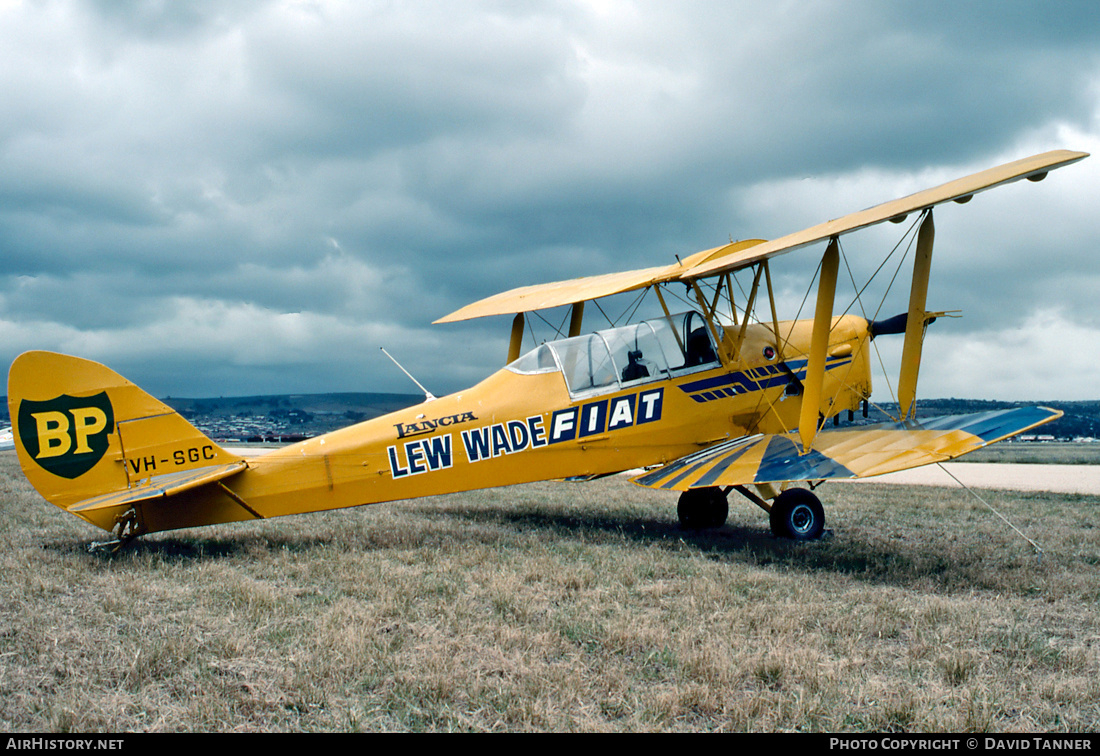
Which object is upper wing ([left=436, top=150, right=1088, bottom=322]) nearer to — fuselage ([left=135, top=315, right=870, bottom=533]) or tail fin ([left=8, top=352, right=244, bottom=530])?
fuselage ([left=135, top=315, right=870, bottom=533])

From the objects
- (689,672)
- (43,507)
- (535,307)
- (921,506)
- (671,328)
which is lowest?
(921,506)

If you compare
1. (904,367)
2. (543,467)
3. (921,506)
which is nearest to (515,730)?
(543,467)

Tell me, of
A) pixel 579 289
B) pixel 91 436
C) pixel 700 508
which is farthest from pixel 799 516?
pixel 91 436

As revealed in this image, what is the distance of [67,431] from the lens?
6422 millimetres

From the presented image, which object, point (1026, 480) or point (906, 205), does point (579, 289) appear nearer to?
point (906, 205)

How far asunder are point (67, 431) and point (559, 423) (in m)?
4.77

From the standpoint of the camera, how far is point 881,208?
22.2 ft

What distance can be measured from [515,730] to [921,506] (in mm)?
10430

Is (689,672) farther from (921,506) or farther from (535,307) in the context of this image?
(921,506)

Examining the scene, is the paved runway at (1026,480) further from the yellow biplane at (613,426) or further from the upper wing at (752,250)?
the upper wing at (752,250)

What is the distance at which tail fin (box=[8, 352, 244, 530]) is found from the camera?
248 inches

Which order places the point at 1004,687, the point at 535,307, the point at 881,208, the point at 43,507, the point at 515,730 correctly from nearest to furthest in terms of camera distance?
the point at 515,730 → the point at 1004,687 → the point at 881,208 → the point at 535,307 → the point at 43,507

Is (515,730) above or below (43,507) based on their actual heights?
below

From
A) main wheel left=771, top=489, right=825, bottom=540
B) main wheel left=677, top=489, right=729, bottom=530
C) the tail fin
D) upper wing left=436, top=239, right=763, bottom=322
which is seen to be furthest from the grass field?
upper wing left=436, top=239, right=763, bottom=322
